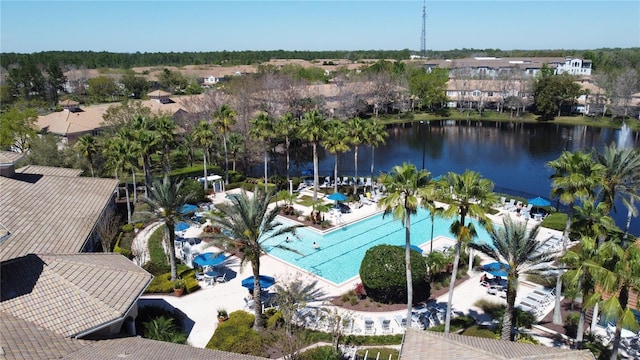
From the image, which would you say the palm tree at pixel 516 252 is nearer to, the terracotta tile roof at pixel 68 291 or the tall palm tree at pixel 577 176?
the tall palm tree at pixel 577 176

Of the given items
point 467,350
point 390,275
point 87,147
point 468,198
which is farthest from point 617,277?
point 87,147

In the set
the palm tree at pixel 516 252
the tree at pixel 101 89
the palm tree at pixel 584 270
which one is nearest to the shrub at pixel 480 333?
the palm tree at pixel 516 252

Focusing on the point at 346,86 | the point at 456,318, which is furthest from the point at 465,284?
the point at 346,86

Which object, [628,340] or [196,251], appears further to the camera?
[196,251]

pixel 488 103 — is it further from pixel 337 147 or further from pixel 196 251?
pixel 196 251

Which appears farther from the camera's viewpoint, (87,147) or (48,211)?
(87,147)

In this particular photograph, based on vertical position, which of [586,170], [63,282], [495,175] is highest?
[586,170]

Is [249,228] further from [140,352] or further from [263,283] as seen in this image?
[140,352]
